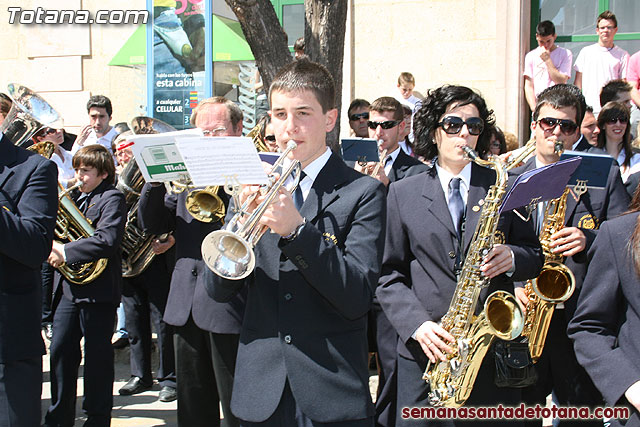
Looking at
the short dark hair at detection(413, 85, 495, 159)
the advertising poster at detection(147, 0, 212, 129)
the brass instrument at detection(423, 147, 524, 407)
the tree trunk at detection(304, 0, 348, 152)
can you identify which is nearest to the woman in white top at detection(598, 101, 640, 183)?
the tree trunk at detection(304, 0, 348, 152)

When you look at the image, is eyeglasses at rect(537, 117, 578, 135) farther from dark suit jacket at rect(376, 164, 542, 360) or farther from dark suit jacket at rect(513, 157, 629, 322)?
dark suit jacket at rect(376, 164, 542, 360)

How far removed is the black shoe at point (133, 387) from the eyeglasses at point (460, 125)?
4093mm

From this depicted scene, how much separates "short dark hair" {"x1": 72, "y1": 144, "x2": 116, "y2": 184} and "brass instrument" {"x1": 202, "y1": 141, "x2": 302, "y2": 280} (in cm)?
334

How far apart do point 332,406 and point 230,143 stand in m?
1.02

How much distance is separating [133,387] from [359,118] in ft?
10.6

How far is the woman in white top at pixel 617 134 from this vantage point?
590 centimetres

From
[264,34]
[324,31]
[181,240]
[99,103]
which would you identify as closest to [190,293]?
[181,240]

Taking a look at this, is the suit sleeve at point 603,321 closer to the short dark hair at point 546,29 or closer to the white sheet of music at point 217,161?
the white sheet of music at point 217,161

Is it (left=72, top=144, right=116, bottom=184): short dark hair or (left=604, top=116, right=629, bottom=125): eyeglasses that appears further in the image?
(left=604, top=116, right=629, bottom=125): eyeglasses

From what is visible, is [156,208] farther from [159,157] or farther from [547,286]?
[547,286]

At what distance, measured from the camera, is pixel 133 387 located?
643 centimetres

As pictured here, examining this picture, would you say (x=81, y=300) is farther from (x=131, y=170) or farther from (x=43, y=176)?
(x=43, y=176)

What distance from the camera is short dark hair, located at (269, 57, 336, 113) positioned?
293 centimetres

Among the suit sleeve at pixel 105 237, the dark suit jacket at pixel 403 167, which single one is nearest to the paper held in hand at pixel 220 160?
the suit sleeve at pixel 105 237
